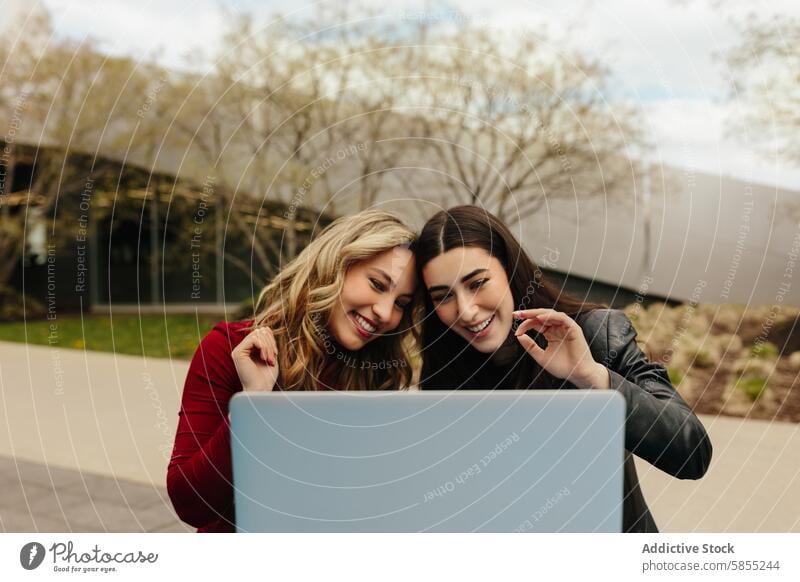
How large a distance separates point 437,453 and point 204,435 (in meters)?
0.62

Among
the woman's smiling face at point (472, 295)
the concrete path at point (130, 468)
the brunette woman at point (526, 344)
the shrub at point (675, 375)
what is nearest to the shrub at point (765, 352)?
the shrub at point (675, 375)

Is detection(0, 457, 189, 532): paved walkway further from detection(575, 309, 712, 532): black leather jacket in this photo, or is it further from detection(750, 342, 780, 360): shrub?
detection(750, 342, 780, 360): shrub

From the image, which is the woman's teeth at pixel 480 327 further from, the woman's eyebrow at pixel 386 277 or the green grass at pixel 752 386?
the green grass at pixel 752 386

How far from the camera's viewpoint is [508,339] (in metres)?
1.87

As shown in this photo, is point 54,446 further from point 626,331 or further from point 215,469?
point 626,331

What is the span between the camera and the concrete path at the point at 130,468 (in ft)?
10.6

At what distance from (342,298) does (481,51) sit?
9.06 feet

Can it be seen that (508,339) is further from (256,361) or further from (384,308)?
(256,361)

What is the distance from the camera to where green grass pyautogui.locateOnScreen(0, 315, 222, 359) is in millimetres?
8383
